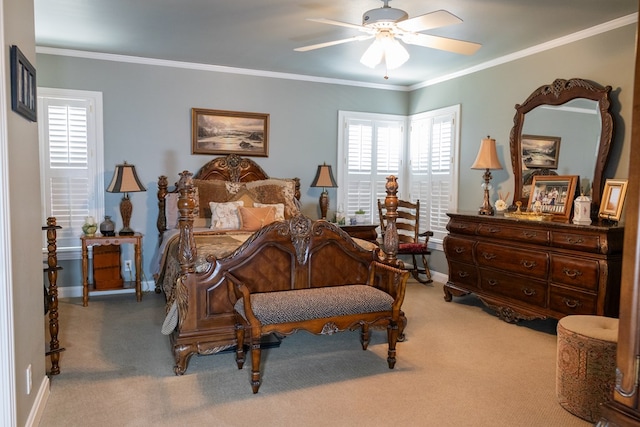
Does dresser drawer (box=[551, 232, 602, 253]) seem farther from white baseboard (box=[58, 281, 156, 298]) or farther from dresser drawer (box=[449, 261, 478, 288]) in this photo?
white baseboard (box=[58, 281, 156, 298])

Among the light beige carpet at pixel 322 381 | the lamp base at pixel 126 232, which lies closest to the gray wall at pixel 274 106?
the lamp base at pixel 126 232

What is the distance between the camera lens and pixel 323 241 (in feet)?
11.7

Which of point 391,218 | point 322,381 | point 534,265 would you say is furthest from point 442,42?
point 322,381

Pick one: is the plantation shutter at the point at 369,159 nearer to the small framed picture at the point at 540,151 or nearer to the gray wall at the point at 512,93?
the gray wall at the point at 512,93

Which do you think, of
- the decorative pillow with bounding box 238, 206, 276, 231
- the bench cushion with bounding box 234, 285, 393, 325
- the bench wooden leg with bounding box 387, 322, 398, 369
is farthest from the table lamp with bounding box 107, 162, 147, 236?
the bench wooden leg with bounding box 387, 322, 398, 369

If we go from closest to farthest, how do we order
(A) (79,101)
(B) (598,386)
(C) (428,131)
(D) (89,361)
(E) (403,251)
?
1. (B) (598,386)
2. (D) (89,361)
3. (A) (79,101)
4. (E) (403,251)
5. (C) (428,131)

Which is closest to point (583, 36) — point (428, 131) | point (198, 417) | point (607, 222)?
point (607, 222)

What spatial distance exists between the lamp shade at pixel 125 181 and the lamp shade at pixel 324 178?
82.1 inches

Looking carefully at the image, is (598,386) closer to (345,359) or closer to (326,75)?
(345,359)

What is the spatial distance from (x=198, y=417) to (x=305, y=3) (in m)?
3.00

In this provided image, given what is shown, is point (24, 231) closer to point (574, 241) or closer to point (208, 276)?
point (208, 276)

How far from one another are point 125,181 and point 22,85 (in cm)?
273

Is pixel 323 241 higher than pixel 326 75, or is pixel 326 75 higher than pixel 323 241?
pixel 326 75

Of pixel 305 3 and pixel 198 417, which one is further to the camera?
pixel 305 3
